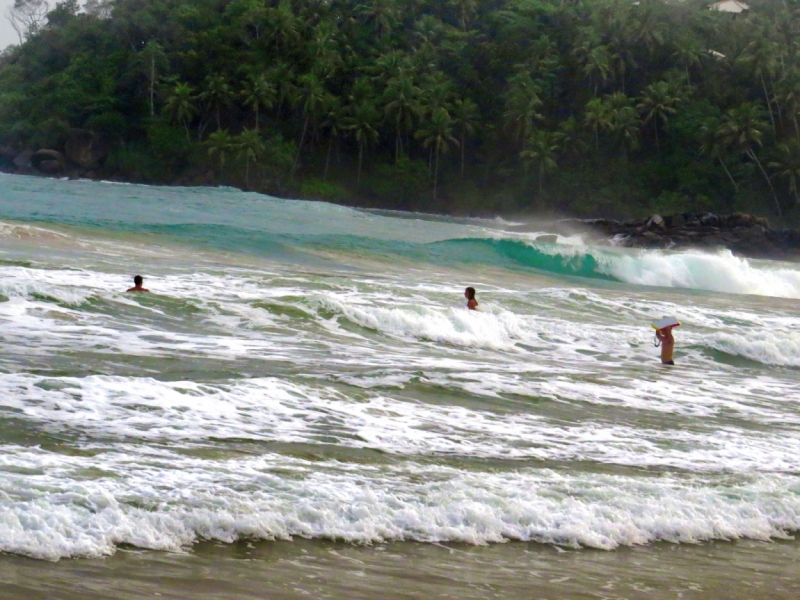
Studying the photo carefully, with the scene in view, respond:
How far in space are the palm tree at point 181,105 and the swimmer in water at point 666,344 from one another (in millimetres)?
59825

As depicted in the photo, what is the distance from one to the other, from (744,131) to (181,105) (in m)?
36.2

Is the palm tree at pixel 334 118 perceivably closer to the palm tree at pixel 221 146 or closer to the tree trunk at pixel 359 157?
the tree trunk at pixel 359 157

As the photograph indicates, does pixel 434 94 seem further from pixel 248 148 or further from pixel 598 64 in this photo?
pixel 248 148

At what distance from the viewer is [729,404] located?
1038 cm

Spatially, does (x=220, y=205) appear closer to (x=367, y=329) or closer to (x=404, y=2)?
(x=367, y=329)

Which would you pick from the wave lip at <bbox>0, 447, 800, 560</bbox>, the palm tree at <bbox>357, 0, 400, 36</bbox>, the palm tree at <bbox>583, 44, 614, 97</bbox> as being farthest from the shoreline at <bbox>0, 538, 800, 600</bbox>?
the palm tree at <bbox>357, 0, 400, 36</bbox>

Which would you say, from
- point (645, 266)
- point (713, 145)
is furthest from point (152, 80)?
point (645, 266)

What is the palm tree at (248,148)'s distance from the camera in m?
66.3

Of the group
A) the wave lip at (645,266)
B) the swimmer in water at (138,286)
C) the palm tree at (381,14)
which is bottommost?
the swimmer in water at (138,286)

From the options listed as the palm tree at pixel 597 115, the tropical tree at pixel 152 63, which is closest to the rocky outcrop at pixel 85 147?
the tropical tree at pixel 152 63

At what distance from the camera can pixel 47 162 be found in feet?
221

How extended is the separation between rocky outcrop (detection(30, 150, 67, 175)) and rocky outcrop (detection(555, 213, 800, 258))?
3526cm

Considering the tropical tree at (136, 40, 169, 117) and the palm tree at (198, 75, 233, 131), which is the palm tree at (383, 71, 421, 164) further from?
the tropical tree at (136, 40, 169, 117)

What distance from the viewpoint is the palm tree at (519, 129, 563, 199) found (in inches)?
2596
